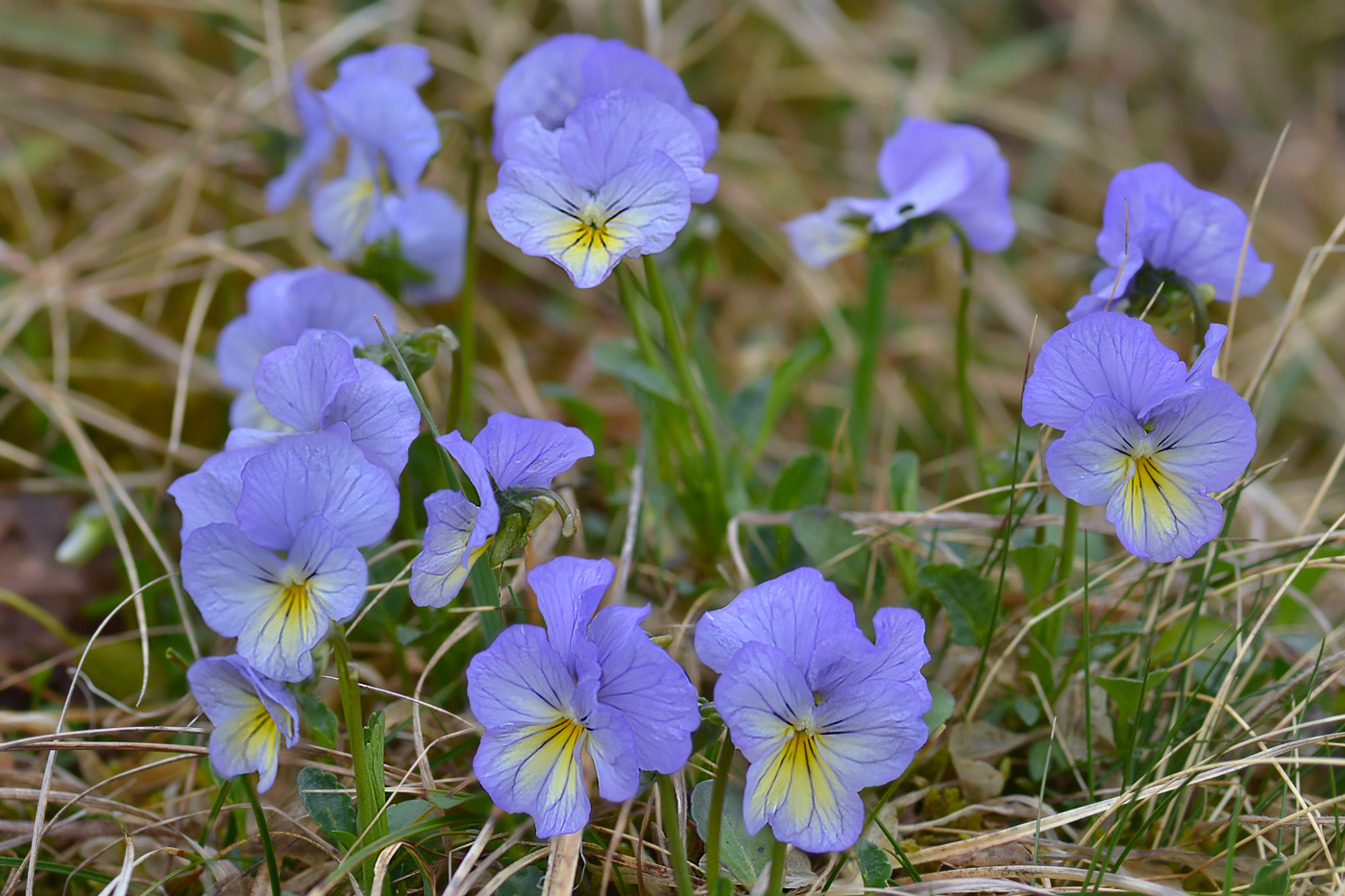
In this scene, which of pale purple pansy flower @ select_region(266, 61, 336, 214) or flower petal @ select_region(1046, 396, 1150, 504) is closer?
flower petal @ select_region(1046, 396, 1150, 504)

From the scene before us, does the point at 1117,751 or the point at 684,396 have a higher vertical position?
the point at 684,396

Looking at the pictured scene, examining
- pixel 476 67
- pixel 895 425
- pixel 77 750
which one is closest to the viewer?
pixel 77 750

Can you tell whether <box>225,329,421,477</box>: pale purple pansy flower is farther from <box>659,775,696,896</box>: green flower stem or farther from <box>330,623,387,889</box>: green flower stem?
<box>659,775,696,896</box>: green flower stem

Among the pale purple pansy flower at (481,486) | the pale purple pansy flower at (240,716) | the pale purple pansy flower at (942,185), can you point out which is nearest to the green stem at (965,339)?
the pale purple pansy flower at (942,185)

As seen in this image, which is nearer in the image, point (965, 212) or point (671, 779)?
point (671, 779)

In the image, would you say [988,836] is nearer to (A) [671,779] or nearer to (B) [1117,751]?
(B) [1117,751]

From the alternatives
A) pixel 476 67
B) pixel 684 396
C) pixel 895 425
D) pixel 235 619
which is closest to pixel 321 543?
pixel 235 619

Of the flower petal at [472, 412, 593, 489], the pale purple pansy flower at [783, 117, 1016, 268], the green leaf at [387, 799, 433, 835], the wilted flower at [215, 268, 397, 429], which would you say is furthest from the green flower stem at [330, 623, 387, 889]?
the pale purple pansy flower at [783, 117, 1016, 268]
